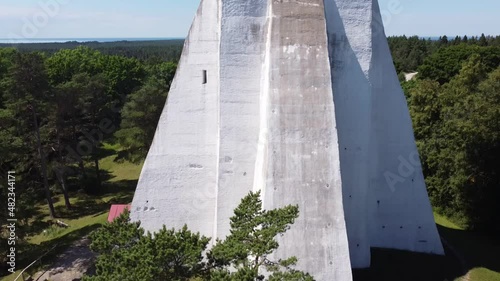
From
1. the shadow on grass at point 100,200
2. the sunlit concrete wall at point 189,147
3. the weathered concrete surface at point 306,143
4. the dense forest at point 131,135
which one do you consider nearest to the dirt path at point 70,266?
the dense forest at point 131,135

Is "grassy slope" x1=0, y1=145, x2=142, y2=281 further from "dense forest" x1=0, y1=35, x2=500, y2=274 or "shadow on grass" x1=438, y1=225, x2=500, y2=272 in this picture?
"shadow on grass" x1=438, y1=225, x2=500, y2=272

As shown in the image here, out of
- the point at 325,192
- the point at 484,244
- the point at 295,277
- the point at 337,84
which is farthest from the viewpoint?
the point at 484,244

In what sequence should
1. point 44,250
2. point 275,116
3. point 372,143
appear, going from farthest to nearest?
point 44,250 → point 372,143 → point 275,116

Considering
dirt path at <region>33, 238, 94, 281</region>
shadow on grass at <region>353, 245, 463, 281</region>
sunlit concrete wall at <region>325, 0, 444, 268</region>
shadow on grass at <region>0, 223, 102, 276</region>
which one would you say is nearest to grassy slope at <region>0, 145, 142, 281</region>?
shadow on grass at <region>0, 223, 102, 276</region>

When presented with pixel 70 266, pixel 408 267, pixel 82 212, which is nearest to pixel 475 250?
pixel 408 267

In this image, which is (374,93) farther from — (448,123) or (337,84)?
(448,123)

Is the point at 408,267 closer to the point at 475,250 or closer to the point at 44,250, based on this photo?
the point at 475,250

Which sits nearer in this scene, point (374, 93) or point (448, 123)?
point (374, 93)

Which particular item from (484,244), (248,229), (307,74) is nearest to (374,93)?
(307,74)
